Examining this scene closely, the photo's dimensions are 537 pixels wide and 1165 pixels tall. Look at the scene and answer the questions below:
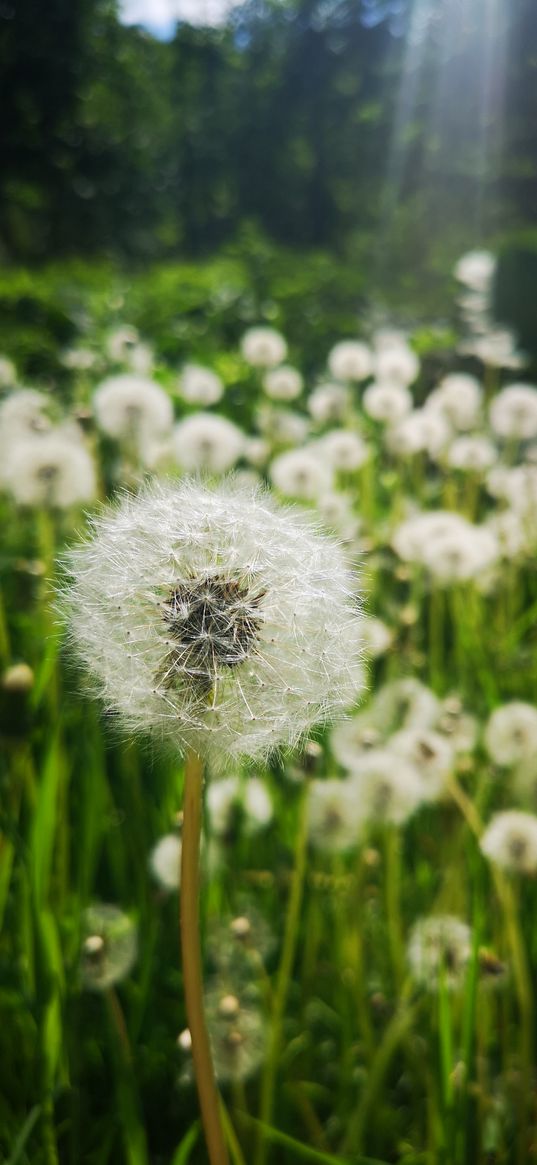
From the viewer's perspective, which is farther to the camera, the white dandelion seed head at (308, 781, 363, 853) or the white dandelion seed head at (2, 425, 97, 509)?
the white dandelion seed head at (2, 425, 97, 509)

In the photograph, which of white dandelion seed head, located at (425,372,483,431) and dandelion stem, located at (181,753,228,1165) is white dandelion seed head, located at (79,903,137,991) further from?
white dandelion seed head, located at (425,372,483,431)

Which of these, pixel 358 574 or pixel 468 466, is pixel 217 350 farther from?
pixel 358 574

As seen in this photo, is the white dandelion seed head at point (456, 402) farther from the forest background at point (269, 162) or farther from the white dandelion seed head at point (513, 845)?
the forest background at point (269, 162)

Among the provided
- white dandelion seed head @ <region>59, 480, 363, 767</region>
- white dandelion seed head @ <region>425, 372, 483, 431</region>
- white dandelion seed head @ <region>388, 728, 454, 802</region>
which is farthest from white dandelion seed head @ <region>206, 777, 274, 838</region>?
white dandelion seed head @ <region>425, 372, 483, 431</region>

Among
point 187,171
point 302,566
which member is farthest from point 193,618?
point 187,171

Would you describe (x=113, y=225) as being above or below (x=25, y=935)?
above

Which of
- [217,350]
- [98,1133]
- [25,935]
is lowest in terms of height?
[98,1133]

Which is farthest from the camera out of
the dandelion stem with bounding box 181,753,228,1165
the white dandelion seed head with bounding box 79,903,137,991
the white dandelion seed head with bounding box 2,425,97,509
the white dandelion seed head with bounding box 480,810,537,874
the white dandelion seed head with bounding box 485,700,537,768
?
the white dandelion seed head with bounding box 2,425,97,509

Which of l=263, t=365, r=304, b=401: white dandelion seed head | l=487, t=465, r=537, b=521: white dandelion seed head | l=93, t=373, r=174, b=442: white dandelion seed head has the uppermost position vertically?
l=263, t=365, r=304, b=401: white dandelion seed head
